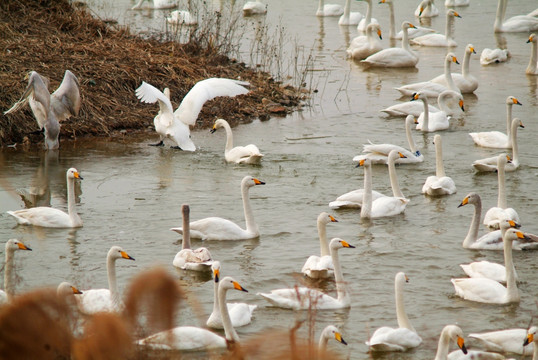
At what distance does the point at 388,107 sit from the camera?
Answer: 626 inches

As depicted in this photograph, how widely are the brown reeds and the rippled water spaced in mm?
724

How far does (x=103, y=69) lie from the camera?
1595 cm

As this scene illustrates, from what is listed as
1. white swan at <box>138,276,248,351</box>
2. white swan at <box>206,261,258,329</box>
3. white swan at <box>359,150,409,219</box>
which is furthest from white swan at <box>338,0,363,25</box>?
white swan at <box>138,276,248,351</box>

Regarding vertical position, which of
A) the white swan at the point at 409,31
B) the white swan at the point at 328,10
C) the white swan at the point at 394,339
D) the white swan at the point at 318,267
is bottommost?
the white swan at the point at 394,339

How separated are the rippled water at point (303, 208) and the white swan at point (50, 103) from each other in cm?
40

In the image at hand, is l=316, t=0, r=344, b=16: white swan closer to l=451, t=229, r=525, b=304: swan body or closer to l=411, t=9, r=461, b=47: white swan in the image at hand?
l=411, t=9, r=461, b=47: white swan

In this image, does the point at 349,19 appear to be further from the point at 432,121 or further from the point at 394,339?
the point at 394,339

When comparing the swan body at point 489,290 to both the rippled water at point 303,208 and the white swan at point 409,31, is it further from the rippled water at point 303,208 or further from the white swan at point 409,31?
the white swan at point 409,31

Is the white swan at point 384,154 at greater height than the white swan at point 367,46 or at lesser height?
lesser

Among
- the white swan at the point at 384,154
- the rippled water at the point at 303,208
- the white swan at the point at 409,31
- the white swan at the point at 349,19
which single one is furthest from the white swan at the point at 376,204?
the white swan at the point at 349,19

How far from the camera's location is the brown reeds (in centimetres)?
1498

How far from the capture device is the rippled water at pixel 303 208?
793 cm

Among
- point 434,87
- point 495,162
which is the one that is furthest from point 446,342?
point 434,87

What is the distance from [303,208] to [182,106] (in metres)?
4.04
